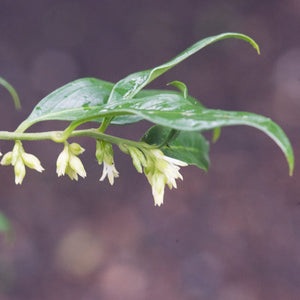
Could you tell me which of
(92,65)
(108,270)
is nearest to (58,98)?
(108,270)

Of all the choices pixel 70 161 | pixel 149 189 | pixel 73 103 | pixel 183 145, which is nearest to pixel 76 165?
pixel 70 161

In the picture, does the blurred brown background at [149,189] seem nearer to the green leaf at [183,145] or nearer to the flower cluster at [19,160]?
the green leaf at [183,145]

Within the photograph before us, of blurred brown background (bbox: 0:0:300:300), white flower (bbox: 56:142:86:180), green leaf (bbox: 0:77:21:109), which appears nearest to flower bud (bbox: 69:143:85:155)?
white flower (bbox: 56:142:86:180)

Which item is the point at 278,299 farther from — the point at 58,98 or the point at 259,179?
the point at 58,98

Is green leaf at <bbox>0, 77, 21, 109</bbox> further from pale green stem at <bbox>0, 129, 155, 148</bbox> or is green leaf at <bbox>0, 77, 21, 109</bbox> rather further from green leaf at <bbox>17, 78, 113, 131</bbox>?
pale green stem at <bbox>0, 129, 155, 148</bbox>

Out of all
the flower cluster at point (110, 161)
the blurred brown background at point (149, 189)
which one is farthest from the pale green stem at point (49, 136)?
the blurred brown background at point (149, 189)
